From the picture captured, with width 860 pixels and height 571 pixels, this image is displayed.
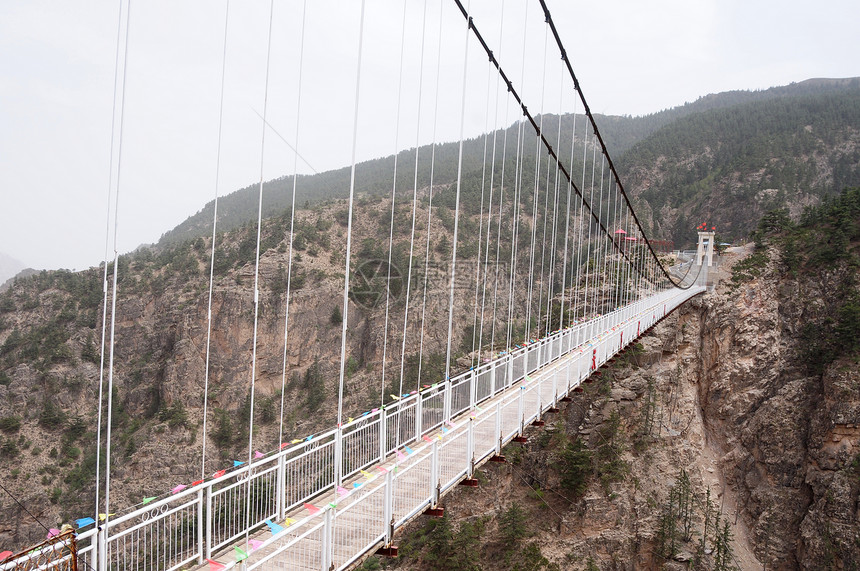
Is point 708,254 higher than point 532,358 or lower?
higher

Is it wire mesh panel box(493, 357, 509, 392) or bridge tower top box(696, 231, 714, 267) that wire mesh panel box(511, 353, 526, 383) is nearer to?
wire mesh panel box(493, 357, 509, 392)

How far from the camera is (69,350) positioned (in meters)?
32.7

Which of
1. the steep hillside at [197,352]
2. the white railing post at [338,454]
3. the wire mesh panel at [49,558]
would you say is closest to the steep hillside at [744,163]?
the steep hillside at [197,352]

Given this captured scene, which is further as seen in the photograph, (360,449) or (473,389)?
(473,389)

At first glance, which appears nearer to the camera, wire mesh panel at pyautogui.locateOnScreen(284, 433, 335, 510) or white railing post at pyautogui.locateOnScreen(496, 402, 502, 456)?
wire mesh panel at pyautogui.locateOnScreen(284, 433, 335, 510)

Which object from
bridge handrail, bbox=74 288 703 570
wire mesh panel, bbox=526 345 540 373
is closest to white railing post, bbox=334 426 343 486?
bridge handrail, bbox=74 288 703 570

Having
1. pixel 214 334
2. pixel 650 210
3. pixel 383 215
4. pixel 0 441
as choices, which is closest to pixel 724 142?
pixel 650 210

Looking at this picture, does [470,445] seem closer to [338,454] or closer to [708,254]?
[338,454]

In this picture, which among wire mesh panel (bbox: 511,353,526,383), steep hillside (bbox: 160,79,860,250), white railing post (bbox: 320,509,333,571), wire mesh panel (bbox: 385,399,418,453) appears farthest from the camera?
steep hillside (bbox: 160,79,860,250)

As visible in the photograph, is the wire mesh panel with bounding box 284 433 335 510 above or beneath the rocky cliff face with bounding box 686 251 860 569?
above

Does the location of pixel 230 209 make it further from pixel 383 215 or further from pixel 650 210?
pixel 650 210

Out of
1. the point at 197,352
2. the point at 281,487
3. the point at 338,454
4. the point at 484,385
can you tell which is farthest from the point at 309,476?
the point at 197,352

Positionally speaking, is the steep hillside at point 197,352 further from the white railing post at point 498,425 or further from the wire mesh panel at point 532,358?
the white railing post at point 498,425

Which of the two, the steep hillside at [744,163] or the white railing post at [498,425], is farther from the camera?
the steep hillside at [744,163]
